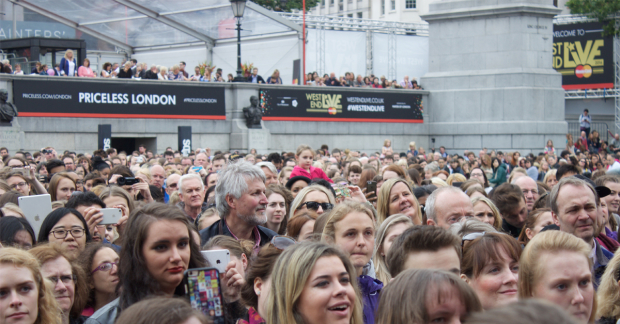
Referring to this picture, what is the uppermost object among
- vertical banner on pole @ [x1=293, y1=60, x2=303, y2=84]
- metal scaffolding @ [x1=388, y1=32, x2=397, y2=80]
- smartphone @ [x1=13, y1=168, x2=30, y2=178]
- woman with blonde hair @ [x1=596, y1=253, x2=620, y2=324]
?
metal scaffolding @ [x1=388, y1=32, x2=397, y2=80]

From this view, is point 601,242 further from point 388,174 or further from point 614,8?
point 614,8

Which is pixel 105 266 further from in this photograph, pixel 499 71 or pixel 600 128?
pixel 600 128

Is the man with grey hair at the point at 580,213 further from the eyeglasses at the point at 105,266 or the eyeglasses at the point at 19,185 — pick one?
the eyeglasses at the point at 19,185

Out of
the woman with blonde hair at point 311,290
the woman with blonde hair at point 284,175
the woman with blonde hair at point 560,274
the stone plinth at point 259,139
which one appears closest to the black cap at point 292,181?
the woman with blonde hair at point 284,175

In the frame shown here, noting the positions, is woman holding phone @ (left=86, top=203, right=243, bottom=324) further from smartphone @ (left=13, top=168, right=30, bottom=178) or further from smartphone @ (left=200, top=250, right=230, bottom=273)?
smartphone @ (left=13, top=168, right=30, bottom=178)

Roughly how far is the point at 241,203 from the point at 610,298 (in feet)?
9.85

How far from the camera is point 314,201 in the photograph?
6.96 meters

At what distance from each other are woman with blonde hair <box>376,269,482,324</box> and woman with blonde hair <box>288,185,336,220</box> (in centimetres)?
366

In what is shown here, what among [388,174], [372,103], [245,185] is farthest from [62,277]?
[372,103]

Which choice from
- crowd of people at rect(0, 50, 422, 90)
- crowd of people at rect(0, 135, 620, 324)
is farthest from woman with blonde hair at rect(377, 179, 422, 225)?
crowd of people at rect(0, 50, 422, 90)

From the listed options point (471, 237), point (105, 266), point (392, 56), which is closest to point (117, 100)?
point (392, 56)

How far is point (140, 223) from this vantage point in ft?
13.4

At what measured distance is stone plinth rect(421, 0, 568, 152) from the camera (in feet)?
88.1

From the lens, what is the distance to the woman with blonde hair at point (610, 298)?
442 centimetres
